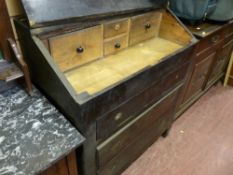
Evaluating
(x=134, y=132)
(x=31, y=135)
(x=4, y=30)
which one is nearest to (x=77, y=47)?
(x=4, y=30)

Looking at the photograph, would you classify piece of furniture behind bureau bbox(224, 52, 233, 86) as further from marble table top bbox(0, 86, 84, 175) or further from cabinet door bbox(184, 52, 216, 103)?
marble table top bbox(0, 86, 84, 175)

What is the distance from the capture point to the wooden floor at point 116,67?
0.92 m

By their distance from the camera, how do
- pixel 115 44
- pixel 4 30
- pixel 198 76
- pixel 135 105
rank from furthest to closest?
pixel 198 76
pixel 115 44
pixel 135 105
pixel 4 30

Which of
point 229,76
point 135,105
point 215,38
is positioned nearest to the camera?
point 135,105

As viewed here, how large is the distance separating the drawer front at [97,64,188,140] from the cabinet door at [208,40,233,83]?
827 millimetres

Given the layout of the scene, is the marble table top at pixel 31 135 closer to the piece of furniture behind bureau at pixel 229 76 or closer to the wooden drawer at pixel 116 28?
the wooden drawer at pixel 116 28

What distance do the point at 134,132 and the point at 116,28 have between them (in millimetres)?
592

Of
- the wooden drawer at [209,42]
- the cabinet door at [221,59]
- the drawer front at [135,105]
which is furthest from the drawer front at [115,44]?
the cabinet door at [221,59]

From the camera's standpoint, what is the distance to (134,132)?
3.86 feet

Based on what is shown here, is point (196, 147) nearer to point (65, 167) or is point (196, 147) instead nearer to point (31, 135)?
point (65, 167)

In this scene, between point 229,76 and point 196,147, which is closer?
point 196,147

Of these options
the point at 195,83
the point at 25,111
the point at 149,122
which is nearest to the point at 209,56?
the point at 195,83

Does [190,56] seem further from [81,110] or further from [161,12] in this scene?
[81,110]

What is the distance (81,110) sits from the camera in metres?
0.72
